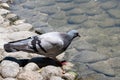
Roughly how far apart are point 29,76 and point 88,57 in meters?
1.80

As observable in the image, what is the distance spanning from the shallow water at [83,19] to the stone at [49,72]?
1071 mm

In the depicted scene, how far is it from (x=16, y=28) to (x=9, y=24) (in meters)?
0.41

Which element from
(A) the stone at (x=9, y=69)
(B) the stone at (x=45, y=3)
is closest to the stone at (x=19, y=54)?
(A) the stone at (x=9, y=69)

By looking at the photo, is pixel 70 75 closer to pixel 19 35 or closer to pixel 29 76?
pixel 29 76

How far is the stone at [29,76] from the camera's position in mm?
5613

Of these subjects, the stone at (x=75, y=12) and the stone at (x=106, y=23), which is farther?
the stone at (x=75, y=12)

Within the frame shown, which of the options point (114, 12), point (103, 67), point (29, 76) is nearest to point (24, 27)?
point (103, 67)

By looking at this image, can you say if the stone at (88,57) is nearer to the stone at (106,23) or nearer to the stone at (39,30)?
the stone at (39,30)

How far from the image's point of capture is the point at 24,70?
5.89m

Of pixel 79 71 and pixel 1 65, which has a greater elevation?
pixel 1 65

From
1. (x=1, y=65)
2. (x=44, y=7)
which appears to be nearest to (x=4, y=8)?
(x=44, y=7)

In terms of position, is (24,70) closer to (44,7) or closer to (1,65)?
(1,65)

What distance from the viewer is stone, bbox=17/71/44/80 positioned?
5.61 metres

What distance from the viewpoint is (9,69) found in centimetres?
581
